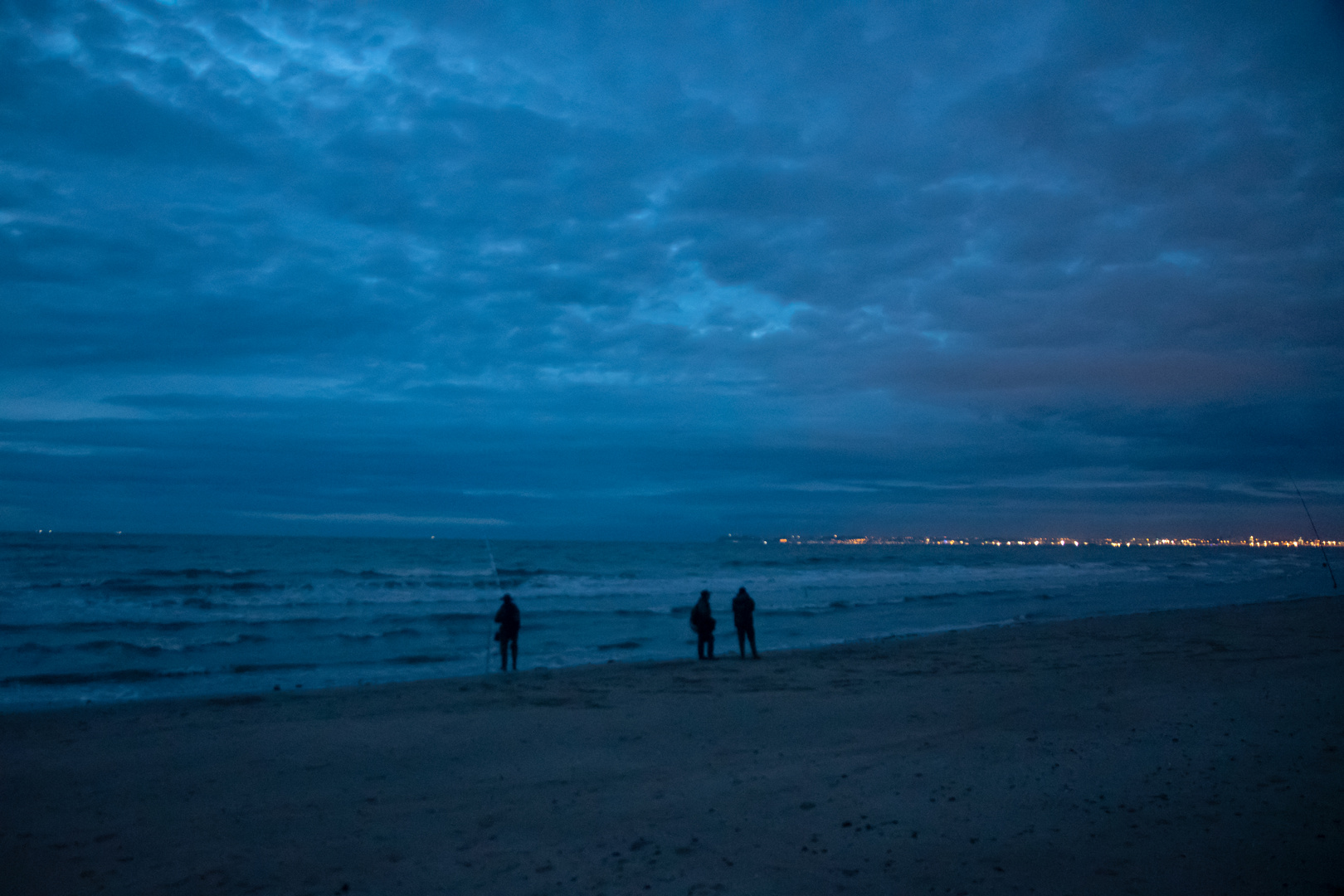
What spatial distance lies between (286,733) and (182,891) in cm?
498

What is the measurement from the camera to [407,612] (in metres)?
28.6

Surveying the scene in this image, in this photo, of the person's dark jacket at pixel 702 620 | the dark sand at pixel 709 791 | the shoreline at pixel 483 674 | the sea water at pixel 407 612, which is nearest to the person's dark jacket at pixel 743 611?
the person's dark jacket at pixel 702 620

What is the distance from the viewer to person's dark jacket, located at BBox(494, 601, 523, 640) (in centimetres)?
1655

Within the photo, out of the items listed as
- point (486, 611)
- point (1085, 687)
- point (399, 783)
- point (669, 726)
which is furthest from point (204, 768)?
point (486, 611)

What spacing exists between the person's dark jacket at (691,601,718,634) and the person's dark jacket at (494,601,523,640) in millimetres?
3905

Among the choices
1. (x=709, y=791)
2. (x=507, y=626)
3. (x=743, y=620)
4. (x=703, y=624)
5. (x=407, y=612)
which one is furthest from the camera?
(x=407, y=612)

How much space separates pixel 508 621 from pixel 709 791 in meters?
10.5

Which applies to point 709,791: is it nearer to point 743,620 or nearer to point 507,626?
point 507,626

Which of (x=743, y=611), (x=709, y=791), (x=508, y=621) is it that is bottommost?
(x=709, y=791)

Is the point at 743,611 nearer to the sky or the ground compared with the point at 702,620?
nearer to the sky

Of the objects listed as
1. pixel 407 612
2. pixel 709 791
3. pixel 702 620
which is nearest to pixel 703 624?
pixel 702 620

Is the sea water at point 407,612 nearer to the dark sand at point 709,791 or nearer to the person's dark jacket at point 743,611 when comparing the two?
the person's dark jacket at point 743,611

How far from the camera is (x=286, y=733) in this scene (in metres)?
9.90

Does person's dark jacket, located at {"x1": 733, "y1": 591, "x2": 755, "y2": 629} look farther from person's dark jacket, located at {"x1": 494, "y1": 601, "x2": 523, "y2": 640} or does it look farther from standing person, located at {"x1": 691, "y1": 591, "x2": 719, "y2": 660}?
person's dark jacket, located at {"x1": 494, "y1": 601, "x2": 523, "y2": 640}
